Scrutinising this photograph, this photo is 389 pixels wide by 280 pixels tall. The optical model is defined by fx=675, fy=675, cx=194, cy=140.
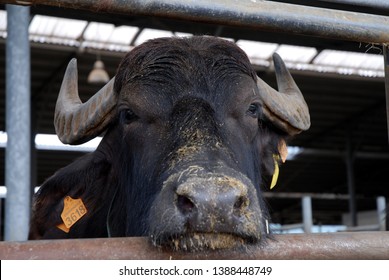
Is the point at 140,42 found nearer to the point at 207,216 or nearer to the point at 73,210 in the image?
the point at 73,210

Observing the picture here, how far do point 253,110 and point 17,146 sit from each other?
2.00 metres

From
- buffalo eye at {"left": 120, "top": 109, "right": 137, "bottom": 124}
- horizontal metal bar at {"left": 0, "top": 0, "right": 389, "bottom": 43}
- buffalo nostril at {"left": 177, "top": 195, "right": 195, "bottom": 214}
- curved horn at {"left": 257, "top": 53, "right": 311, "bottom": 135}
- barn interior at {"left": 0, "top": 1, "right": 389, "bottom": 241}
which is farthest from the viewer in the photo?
barn interior at {"left": 0, "top": 1, "right": 389, "bottom": 241}

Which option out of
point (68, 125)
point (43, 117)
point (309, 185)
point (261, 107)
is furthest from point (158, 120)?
point (309, 185)

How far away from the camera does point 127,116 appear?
3355 mm

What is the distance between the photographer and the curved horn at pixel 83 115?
3.67 m

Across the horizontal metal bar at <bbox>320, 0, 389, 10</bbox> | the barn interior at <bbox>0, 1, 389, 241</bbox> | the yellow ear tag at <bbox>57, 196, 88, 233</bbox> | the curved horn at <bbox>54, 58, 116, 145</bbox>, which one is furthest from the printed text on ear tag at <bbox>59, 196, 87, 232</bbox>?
the barn interior at <bbox>0, 1, 389, 241</bbox>

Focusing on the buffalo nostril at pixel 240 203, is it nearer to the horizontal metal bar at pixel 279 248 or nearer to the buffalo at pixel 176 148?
the buffalo at pixel 176 148

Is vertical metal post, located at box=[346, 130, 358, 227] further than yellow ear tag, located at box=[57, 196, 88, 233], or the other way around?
vertical metal post, located at box=[346, 130, 358, 227]

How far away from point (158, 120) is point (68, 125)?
96 cm

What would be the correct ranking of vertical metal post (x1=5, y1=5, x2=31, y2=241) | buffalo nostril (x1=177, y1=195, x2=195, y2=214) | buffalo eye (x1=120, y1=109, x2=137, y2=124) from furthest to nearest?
vertical metal post (x1=5, y1=5, x2=31, y2=241)
buffalo eye (x1=120, y1=109, x2=137, y2=124)
buffalo nostril (x1=177, y1=195, x2=195, y2=214)

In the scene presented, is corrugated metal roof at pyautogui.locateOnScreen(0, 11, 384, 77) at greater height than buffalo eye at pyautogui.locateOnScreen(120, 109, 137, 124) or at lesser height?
greater

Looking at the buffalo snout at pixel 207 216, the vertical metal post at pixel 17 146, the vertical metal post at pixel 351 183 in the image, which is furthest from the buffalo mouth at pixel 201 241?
the vertical metal post at pixel 351 183

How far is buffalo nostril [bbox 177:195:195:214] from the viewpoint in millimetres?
2201

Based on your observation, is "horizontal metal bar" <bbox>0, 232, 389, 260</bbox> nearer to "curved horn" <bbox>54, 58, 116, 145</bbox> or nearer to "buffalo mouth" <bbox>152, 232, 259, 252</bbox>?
"buffalo mouth" <bbox>152, 232, 259, 252</bbox>
